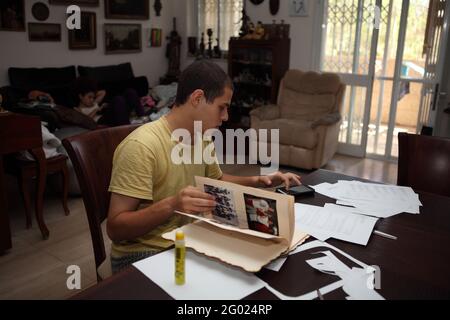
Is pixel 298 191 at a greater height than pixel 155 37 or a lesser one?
lesser

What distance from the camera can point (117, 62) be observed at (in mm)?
5254

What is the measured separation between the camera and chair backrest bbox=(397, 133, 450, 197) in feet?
5.69

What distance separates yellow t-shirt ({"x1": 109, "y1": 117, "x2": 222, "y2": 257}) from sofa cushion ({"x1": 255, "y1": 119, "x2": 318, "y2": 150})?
2811 millimetres

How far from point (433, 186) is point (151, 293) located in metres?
1.40

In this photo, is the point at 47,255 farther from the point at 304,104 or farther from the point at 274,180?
the point at 304,104

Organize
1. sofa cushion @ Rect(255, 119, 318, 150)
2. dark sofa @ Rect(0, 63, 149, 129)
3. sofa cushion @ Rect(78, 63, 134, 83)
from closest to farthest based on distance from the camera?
1. dark sofa @ Rect(0, 63, 149, 129)
2. sofa cushion @ Rect(255, 119, 318, 150)
3. sofa cushion @ Rect(78, 63, 134, 83)

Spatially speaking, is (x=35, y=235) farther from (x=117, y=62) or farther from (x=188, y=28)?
(x=188, y=28)

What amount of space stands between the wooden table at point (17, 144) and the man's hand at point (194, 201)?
169cm

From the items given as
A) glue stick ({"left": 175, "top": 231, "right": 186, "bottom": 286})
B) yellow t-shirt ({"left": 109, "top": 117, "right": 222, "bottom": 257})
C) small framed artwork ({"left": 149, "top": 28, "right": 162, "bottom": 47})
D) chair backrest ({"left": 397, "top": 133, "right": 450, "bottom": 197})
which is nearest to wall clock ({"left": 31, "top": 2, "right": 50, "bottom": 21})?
small framed artwork ({"left": 149, "top": 28, "right": 162, "bottom": 47})

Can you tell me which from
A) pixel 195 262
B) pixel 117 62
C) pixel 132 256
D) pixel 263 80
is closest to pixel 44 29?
pixel 117 62

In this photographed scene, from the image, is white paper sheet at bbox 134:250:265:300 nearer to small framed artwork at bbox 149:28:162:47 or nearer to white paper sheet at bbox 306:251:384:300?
white paper sheet at bbox 306:251:384:300

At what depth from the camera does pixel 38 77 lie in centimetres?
415

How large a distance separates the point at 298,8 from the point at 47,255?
151 inches

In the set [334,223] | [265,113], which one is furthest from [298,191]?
[265,113]
